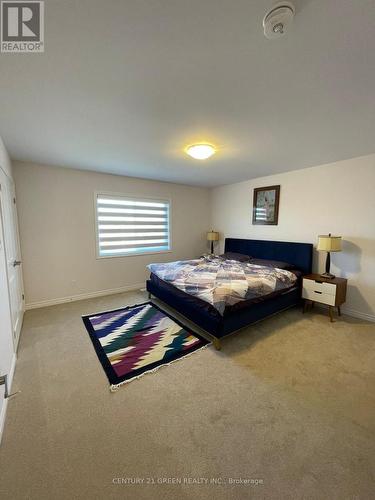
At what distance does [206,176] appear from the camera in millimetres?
4215

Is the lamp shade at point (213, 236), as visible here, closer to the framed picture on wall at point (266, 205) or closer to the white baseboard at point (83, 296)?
the framed picture on wall at point (266, 205)

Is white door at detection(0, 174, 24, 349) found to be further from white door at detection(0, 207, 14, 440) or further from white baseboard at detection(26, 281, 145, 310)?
white baseboard at detection(26, 281, 145, 310)

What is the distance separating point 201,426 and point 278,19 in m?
2.47

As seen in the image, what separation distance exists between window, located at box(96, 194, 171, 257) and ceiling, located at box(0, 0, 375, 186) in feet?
4.99

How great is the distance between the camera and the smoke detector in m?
0.94

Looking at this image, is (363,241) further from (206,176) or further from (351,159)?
(206,176)

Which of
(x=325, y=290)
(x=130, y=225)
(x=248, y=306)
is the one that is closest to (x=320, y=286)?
(x=325, y=290)

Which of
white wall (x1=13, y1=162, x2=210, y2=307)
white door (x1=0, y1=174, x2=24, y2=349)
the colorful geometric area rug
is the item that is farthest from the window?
the colorful geometric area rug

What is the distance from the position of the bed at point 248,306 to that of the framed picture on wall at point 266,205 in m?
0.47

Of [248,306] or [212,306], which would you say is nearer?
[212,306]

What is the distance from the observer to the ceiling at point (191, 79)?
1009 millimetres

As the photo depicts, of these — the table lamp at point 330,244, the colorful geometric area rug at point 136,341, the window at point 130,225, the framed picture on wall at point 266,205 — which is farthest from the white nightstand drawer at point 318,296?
the window at point 130,225

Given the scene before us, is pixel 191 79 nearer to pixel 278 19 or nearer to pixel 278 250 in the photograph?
pixel 278 19

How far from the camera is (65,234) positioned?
3666mm
